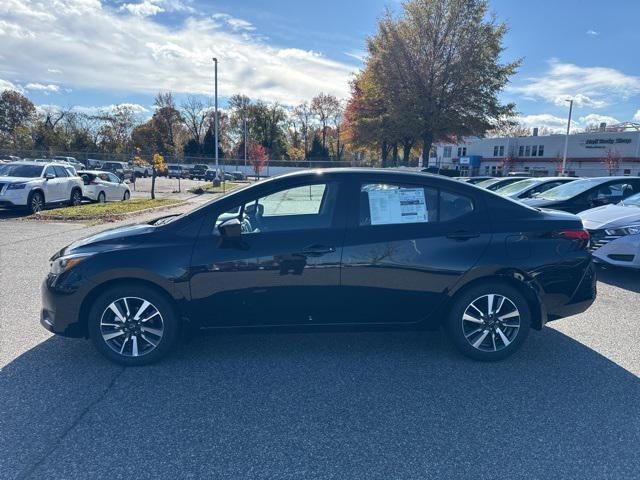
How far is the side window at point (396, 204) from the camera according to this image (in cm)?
375

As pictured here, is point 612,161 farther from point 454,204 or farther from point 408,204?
point 408,204

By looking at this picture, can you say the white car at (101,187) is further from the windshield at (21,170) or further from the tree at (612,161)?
the tree at (612,161)

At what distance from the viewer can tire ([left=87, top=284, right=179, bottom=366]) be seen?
360 cm

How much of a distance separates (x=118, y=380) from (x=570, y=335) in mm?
4441

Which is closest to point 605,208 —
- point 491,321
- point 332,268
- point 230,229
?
point 491,321

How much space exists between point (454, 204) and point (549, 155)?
6538 cm

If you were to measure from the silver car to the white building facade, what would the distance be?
4115cm

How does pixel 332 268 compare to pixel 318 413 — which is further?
pixel 332 268

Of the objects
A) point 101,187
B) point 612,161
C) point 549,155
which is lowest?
point 101,187

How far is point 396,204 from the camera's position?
3.80m

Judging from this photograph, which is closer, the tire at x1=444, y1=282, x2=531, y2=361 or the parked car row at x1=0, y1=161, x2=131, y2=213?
the tire at x1=444, y1=282, x2=531, y2=361

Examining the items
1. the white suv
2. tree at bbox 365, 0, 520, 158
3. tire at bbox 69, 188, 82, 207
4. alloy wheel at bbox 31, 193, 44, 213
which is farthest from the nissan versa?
tree at bbox 365, 0, 520, 158

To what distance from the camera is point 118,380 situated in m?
3.46

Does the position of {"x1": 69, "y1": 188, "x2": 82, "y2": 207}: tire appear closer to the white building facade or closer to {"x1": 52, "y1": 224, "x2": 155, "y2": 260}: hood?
Answer: {"x1": 52, "y1": 224, "x2": 155, "y2": 260}: hood
